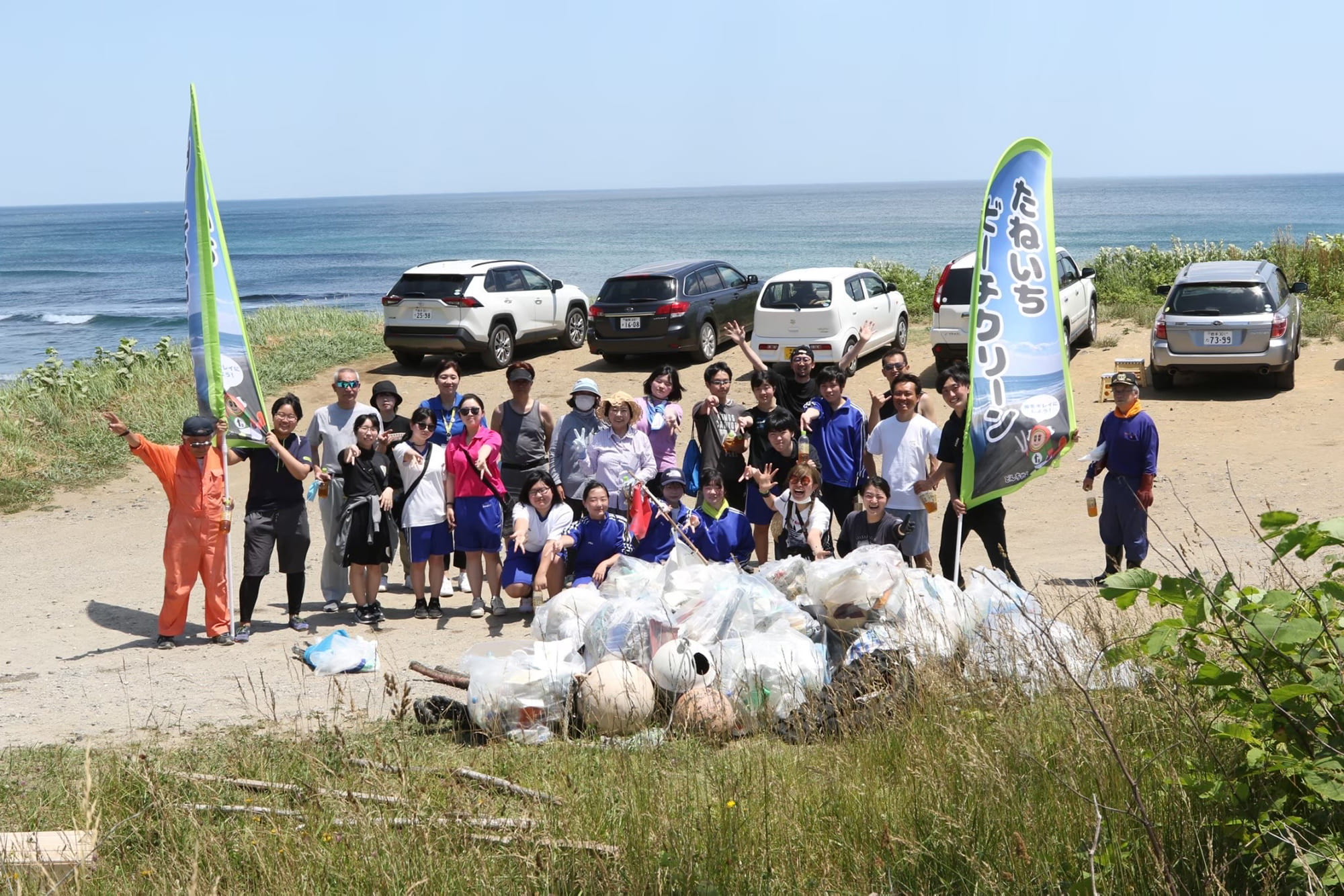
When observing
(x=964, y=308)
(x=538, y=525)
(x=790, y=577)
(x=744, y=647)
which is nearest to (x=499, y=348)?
(x=964, y=308)

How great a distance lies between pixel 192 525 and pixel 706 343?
12764 mm

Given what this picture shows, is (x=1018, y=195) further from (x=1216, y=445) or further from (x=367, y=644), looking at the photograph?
(x=1216, y=445)

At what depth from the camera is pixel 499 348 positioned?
21562 mm

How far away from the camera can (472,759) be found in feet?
19.8

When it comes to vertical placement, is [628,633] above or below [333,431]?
below

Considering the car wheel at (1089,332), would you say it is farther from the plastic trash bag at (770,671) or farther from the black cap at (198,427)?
the plastic trash bag at (770,671)

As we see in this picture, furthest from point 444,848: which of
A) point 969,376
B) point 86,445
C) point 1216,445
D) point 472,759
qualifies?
point 86,445

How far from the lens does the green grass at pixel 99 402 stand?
1588 cm

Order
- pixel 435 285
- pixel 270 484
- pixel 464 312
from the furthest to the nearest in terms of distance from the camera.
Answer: pixel 435 285
pixel 464 312
pixel 270 484

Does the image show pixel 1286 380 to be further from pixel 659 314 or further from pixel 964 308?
pixel 659 314

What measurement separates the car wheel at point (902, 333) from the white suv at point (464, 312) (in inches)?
251

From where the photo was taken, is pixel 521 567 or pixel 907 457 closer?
pixel 907 457

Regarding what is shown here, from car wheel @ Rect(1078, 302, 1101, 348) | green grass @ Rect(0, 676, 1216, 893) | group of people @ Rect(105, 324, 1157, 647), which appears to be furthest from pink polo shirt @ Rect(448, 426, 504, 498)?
car wheel @ Rect(1078, 302, 1101, 348)

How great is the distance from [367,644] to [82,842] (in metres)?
3.85
